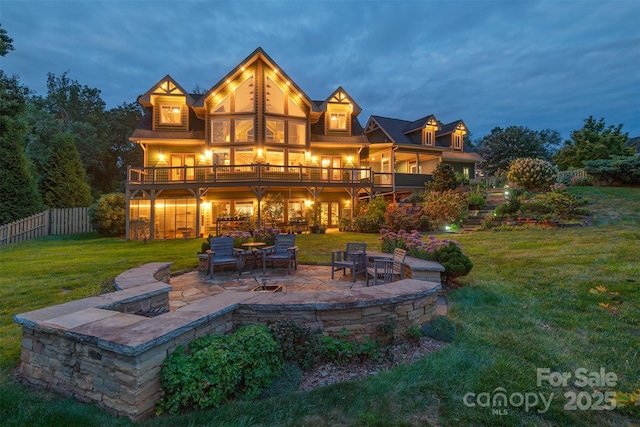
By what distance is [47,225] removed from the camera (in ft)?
53.2

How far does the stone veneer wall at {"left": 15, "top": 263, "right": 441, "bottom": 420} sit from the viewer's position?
2482 millimetres

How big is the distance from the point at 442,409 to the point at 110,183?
38160 millimetres

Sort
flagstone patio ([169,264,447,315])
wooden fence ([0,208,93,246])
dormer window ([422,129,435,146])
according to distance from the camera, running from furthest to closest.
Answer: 1. dormer window ([422,129,435,146])
2. wooden fence ([0,208,93,246])
3. flagstone patio ([169,264,447,315])

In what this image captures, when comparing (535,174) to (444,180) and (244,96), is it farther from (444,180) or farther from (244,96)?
(244,96)

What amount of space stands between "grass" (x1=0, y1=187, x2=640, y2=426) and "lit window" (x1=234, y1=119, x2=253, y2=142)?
11.9m

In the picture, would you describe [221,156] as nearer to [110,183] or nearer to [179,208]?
[179,208]

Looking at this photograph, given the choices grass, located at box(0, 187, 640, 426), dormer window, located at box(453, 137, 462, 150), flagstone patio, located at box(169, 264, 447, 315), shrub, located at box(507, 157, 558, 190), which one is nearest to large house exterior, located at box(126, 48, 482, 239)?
shrub, located at box(507, 157, 558, 190)

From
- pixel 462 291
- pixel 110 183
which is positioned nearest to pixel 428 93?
pixel 110 183

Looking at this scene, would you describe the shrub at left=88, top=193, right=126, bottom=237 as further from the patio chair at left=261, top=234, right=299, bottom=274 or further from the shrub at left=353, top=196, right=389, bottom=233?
the shrub at left=353, top=196, right=389, bottom=233

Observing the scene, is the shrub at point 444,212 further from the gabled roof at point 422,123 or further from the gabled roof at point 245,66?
the gabled roof at point 245,66

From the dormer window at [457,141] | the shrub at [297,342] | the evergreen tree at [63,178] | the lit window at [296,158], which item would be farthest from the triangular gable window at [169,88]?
the dormer window at [457,141]

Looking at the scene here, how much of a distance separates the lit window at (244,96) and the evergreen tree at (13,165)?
422 inches

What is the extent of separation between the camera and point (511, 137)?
32.8 metres

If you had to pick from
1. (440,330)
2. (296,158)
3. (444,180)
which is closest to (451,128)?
(444,180)
